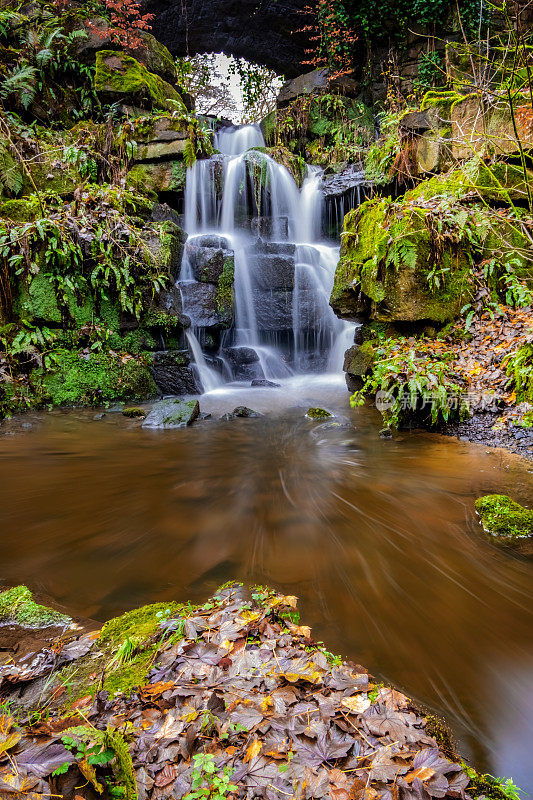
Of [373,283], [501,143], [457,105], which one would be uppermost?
[457,105]

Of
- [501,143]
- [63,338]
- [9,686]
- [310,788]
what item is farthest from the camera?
[63,338]

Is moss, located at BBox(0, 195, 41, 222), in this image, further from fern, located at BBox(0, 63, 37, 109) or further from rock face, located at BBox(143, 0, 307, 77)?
rock face, located at BBox(143, 0, 307, 77)

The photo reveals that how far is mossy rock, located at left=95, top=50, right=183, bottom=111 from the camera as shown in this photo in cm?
1116

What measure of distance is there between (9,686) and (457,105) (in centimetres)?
1025

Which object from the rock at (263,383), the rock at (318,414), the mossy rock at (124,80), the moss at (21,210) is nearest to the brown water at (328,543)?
the rock at (318,414)

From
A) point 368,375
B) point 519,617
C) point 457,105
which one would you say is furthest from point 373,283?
point 519,617

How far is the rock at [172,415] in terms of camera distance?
631cm

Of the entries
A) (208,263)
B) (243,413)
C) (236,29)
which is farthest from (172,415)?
(236,29)

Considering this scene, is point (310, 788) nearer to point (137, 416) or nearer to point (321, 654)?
point (321, 654)

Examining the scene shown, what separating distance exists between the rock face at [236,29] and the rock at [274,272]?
1315cm

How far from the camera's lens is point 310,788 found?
3.53ft

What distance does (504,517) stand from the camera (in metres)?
2.93

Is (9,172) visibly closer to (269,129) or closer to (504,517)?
(504,517)

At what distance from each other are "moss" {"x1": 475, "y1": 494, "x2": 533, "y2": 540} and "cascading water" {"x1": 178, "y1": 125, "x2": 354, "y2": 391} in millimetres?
6707
